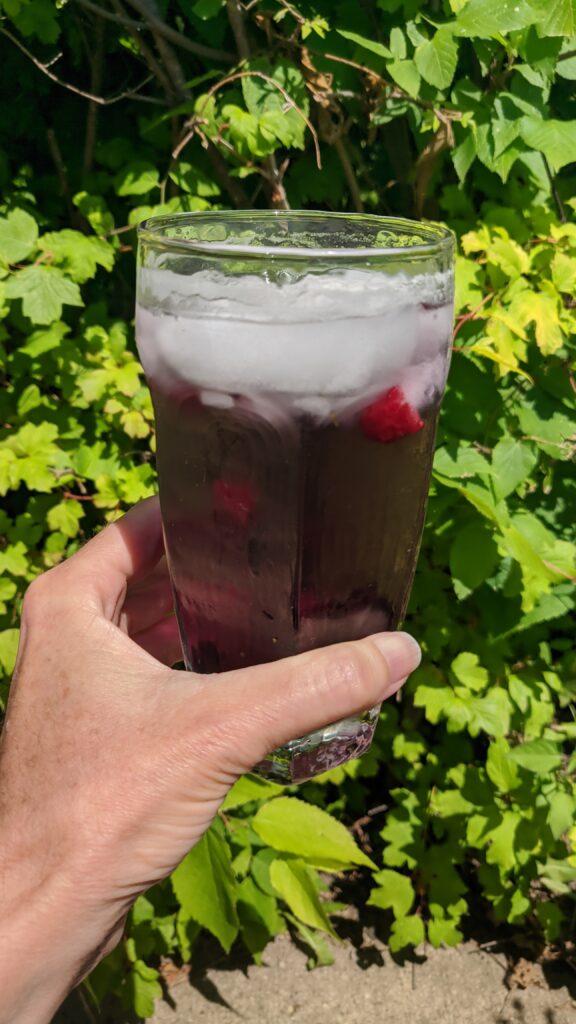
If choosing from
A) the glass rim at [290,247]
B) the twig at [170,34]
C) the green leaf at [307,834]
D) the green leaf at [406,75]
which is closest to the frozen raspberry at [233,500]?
the glass rim at [290,247]

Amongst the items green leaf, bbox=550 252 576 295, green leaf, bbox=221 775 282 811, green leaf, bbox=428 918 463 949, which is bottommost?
green leaf, bbox=428 918 463 949

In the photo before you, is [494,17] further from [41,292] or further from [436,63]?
[41,292]

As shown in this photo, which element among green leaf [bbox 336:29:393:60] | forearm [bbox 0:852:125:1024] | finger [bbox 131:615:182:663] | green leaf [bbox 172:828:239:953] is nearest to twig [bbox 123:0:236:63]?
green leaf [bbox 336:29:393:60]

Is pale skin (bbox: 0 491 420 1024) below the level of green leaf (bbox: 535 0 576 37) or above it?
below

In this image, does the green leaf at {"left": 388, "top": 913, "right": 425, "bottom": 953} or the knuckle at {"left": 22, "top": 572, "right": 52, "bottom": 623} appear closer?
the knuckle at {"left": 22, "top": 572, "right": 52, "bottom": 623}

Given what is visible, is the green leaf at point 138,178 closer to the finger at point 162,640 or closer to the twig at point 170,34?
the twig at point 170,34

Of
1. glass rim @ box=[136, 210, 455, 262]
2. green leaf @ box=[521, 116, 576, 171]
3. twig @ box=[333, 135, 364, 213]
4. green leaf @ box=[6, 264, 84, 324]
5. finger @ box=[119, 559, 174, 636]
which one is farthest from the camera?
twig @ box=[333, 135, 364, 213]

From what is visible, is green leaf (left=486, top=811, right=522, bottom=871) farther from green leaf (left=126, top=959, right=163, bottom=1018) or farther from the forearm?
the forearm
